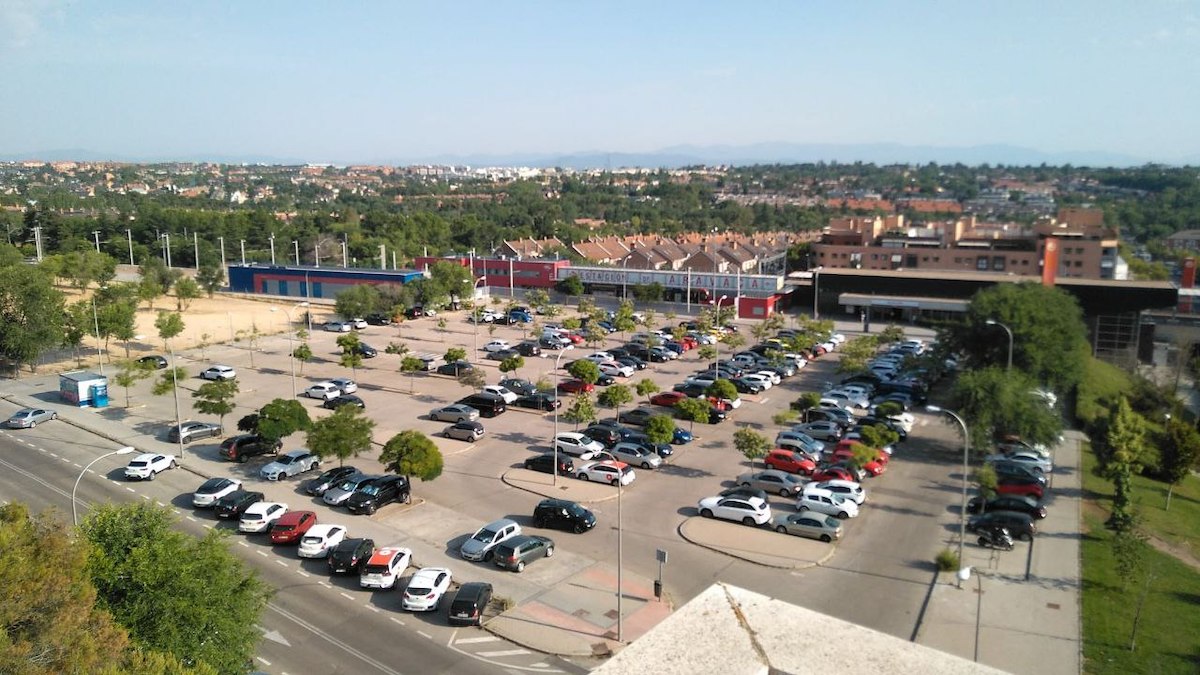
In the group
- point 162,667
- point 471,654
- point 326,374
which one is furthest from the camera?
point 326,374

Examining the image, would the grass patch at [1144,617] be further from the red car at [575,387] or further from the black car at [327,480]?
the red car at [575,387]

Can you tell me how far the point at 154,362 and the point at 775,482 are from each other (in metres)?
28.9

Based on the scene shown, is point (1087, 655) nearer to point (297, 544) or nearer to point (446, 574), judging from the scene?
point (446, 574)

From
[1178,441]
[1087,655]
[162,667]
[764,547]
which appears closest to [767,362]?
[1178,441]

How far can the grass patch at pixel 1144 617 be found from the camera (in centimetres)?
1541

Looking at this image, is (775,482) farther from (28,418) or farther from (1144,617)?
(28,418)

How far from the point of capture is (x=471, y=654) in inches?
614

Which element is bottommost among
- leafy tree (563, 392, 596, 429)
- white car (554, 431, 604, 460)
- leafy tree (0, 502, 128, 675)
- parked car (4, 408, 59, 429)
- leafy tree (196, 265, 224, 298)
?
parked car (4, 408, 59, 429)

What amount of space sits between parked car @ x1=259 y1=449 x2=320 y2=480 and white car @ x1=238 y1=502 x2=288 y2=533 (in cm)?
364

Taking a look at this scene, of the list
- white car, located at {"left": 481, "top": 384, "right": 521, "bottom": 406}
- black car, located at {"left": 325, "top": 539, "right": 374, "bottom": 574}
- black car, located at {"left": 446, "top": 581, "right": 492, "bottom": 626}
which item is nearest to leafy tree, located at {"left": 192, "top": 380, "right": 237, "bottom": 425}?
white car, located at {"left": 481, "top": 384, "right": 521, "bottom": 406}

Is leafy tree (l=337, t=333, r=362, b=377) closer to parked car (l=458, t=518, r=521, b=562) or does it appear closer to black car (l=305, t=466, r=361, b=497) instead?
black car (l=305, t=466, r=361, b=497)

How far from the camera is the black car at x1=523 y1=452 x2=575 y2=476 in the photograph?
1032 inches

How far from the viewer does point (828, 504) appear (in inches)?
890

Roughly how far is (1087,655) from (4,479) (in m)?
29.6
